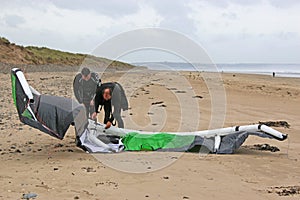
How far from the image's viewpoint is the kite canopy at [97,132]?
7172 mm

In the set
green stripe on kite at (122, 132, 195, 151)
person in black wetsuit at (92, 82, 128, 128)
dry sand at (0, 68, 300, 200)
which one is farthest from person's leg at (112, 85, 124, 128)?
dry sand at (0, 68, 300, 200)

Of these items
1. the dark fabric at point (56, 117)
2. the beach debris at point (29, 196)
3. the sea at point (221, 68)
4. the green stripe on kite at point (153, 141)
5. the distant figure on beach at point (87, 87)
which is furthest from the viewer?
the sea at point (221, 68)

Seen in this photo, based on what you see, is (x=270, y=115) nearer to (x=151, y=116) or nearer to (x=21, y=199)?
(x=151, y=116)

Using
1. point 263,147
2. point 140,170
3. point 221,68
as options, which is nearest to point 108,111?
point 140,170

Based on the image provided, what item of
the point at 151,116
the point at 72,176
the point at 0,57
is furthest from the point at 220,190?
the point at 0,57

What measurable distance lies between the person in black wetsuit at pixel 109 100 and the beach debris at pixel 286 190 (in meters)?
3.29

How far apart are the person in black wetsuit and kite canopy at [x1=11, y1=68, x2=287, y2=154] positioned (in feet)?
0.97

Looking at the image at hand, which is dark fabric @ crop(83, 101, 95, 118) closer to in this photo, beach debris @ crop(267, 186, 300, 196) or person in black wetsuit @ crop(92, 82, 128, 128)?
person in black wetsuit @ crop(92, 82, 128, 128)

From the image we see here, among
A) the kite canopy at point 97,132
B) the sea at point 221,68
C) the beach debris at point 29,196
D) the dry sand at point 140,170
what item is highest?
the sea at point 221,68

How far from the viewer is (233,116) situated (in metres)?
12.9

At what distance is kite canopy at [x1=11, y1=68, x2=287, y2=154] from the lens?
23.5ft

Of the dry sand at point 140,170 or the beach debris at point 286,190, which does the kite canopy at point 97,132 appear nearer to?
the dry sand at point 140,170

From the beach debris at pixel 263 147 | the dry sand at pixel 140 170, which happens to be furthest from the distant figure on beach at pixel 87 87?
the beach debris at pixel 263 147

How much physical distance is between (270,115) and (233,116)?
4.09 feet
